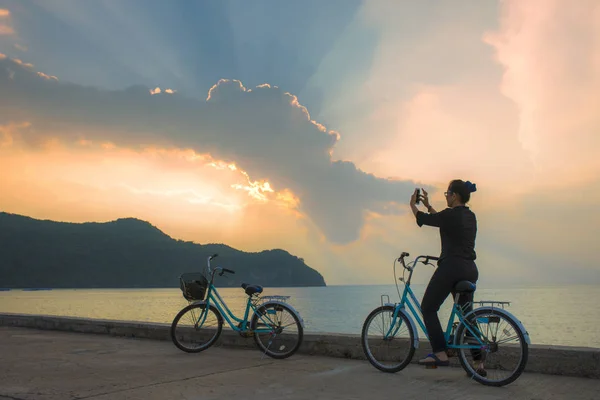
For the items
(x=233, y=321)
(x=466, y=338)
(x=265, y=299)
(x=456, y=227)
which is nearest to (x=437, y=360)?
(x=466, y=338)

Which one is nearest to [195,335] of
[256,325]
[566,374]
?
[256,325]

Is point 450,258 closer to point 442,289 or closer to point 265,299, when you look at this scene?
point 442,289

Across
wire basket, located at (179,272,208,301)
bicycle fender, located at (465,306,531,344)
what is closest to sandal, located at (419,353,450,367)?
bicycle fender, located at (465,306,531,344)

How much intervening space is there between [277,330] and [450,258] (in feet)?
9.03

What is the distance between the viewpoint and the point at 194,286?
765 centimetres

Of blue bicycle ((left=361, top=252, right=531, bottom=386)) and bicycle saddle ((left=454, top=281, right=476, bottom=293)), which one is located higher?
bicycle saddle ((left=454, top=281, right=476, bottom=293))

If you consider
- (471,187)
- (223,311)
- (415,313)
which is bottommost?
(223,311)

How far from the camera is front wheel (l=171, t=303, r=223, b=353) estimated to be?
7.66 metres

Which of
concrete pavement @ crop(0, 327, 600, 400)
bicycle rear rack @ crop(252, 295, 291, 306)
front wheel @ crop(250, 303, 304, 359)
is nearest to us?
concrete pavement @ crop(0, 327, 600, 400)

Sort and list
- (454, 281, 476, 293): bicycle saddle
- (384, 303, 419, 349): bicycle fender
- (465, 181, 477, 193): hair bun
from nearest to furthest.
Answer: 1. (454, 281, 476, 293): bicycle saddle
2. (465, 181, 477, 193): hair bun
3. (384, 303, 419, 349): bicycle fender

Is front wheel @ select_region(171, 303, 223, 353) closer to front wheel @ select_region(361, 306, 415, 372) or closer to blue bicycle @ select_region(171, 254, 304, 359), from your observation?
blue bicycle @ select_region(171, 254, 304, 359)

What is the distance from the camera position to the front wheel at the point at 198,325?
7.66 metres

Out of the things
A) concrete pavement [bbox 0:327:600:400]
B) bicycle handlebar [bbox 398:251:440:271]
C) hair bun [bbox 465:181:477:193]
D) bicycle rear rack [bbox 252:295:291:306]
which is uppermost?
hair bun [bbox 465:181:477:193]

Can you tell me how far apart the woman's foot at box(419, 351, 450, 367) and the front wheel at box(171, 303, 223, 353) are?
11.0 feet
